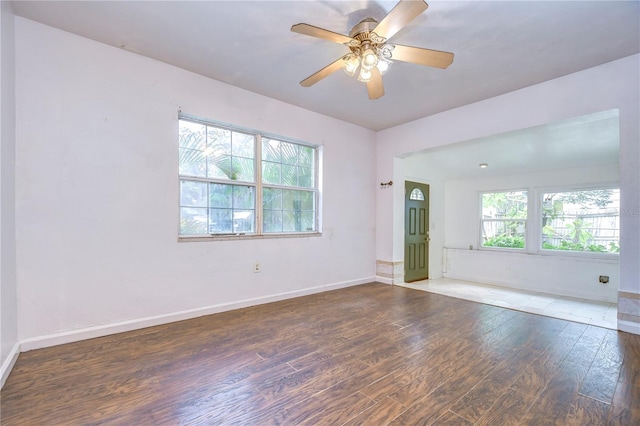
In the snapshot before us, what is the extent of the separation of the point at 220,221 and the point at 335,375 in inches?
84.9

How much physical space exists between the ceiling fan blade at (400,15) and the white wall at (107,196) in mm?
2074

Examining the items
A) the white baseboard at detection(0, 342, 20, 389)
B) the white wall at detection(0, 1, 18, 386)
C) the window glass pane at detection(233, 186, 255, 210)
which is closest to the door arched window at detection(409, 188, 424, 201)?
the window glass pane at detection(233, 186, 255, 210)

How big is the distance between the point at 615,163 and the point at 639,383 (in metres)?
4.13

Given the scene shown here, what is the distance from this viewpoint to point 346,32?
240 centimetres

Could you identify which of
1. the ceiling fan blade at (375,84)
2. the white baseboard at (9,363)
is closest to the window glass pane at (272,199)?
the ceiling fan blade at (375,84)

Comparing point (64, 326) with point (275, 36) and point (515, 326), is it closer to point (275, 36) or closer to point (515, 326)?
point (275, 36)

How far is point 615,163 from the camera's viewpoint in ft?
14.7

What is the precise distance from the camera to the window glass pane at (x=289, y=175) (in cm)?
394

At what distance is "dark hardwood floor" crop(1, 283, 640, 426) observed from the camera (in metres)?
1.56

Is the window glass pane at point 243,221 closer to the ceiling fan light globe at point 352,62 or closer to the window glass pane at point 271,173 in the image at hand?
the window glass pane at point 271,173

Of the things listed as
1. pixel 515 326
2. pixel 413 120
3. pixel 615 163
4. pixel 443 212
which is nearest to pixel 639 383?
pixel 515 326

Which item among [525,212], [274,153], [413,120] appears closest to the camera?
[274,153]

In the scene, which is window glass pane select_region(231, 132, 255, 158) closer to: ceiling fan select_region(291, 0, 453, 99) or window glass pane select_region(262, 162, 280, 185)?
window glass pane select_region(262, 162, 280, 185)

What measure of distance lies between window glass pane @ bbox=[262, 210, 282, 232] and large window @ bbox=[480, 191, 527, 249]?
4526 mm
